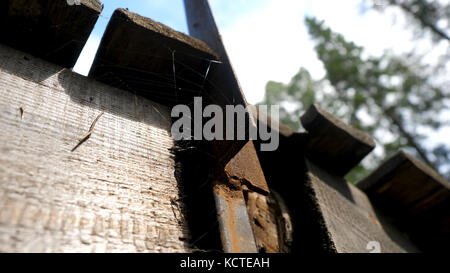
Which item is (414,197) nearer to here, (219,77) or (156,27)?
(219,77)

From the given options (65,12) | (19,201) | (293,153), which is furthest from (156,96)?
(293,153)

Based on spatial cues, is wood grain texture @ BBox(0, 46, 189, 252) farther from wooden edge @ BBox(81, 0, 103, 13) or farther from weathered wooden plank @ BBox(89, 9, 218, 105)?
wooden edge @ BBox(81, 0, 103, 13)

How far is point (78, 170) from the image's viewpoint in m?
1.40

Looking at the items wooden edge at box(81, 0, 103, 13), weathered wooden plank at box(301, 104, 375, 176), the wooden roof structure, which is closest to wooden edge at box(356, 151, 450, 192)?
weathered wooden plank at box(301, 104, 375, 176)

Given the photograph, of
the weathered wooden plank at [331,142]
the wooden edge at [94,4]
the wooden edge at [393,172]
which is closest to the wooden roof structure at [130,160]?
the wooden edge at [94,4]

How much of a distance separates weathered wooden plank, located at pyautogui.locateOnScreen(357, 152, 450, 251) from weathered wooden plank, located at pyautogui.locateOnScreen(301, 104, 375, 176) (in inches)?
24.8

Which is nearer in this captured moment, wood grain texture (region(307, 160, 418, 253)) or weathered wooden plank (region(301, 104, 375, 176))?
wood grain texture (region(307, 160, 418, 253))

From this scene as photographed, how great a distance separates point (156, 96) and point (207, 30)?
92cm

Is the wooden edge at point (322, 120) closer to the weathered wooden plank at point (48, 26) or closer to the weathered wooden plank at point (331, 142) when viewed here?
the weathered wooden plank at point (331, 142)

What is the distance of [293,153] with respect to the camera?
3.05 meters

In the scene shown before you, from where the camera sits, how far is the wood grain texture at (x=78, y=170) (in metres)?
1.15


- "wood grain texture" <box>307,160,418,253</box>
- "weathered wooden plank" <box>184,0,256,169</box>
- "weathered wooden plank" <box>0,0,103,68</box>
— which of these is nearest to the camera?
"weathered wooden plank" <box>0,0,103,68</box>

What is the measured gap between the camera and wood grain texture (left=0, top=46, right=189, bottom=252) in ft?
3.76

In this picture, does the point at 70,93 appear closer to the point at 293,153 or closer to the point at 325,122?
the point at 293,153
